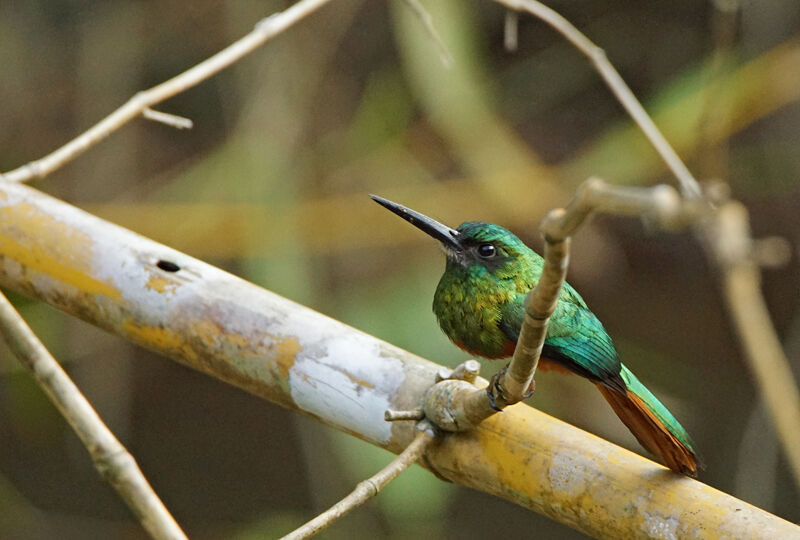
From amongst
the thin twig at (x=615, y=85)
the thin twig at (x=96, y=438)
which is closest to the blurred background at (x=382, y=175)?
the thin twig at (x=615, y=85)

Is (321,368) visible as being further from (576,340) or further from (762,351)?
(762,351)

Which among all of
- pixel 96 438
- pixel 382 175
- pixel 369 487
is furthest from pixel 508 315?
pixel 382 175

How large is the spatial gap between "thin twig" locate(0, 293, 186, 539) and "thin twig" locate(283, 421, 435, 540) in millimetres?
137

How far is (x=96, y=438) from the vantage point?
3.32 ft

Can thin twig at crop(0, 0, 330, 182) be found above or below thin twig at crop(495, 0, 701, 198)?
below

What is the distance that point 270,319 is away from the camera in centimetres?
151

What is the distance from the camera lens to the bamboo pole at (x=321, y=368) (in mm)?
1206

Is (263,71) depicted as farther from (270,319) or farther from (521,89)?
(270,319)

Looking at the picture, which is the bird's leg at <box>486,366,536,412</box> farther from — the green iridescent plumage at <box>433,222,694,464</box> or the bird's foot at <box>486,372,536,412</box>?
the green iridescent plumage at <box>433,222,694,464</box>

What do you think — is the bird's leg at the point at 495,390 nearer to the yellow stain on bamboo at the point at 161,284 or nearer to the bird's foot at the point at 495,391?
the bird's foot at the point at 495,391

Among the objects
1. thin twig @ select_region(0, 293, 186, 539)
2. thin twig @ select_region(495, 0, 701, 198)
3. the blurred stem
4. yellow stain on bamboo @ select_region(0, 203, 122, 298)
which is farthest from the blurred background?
thin twig @ select_region(0, 293, 186, 539)

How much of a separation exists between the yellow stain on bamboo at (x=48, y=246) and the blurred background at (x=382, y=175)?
4.98 ft

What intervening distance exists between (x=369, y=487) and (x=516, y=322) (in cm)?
44

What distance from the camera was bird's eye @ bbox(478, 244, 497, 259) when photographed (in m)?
1.63
